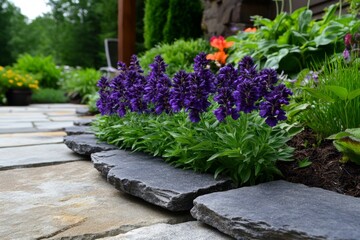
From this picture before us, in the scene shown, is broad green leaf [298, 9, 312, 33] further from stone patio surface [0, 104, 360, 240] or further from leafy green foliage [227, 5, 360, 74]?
stone patio surface [0, 104, 360, 240]

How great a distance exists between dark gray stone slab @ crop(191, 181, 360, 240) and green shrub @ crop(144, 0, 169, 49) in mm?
5416

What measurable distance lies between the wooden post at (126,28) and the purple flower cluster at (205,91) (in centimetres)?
292

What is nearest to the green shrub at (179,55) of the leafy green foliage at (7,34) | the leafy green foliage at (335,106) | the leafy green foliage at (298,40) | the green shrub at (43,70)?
the leafy green foliage at (298,40)

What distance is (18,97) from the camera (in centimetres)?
699

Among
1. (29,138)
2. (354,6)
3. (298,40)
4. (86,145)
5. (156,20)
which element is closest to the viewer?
(86,145)

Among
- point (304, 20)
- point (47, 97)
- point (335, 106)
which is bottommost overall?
point (47, 97)

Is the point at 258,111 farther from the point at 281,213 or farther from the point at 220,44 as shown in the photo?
the point at 220,44

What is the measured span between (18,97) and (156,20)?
2.89m

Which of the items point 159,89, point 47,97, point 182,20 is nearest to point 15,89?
point 47,97

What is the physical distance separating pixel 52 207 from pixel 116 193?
271 mm

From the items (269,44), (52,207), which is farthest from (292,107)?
(269,44)

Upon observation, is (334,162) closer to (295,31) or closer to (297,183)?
(297,183)

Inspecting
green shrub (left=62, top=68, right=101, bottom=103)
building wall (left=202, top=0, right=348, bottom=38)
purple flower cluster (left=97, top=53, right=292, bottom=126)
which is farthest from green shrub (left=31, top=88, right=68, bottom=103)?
purple flower cluster (left=97, top=53, right=292, bottom=126)

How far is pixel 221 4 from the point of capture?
205 inches
